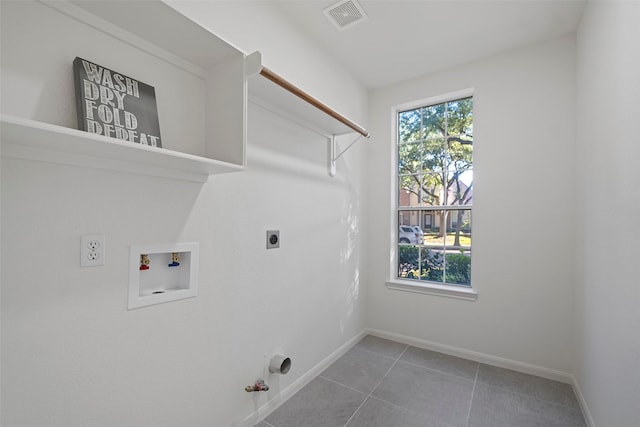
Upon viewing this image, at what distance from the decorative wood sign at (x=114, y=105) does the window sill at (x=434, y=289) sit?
2.37 m

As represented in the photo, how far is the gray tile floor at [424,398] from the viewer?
5.59 feet

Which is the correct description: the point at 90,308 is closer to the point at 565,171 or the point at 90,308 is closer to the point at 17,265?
the point at 17,265

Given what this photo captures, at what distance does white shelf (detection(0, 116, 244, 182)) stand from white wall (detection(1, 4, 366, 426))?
0.11 ft

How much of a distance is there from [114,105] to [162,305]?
79 cm

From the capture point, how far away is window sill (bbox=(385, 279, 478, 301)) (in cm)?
249

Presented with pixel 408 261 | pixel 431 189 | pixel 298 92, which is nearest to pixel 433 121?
pixel 431 189

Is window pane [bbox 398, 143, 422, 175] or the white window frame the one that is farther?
window pane [bbox 398, 143, 422, 175]

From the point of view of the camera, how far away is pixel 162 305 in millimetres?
1225

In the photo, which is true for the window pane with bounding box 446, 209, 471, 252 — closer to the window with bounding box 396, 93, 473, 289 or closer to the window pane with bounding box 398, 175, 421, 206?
the window with bounding box 396, 93, 473, 289

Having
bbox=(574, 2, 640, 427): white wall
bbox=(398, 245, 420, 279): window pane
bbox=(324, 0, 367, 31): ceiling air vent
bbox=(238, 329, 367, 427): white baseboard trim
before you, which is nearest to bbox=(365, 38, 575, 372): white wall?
bbox=(574, 2, 640, 427): white wall

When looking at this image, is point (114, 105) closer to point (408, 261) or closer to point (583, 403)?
point (408, 261)

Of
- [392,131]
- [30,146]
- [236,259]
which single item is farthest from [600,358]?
[30,146]

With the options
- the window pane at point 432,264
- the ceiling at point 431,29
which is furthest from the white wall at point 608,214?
the window pane at point 432,264

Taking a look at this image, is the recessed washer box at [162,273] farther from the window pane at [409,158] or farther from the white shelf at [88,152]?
the window pane at [409,158]
